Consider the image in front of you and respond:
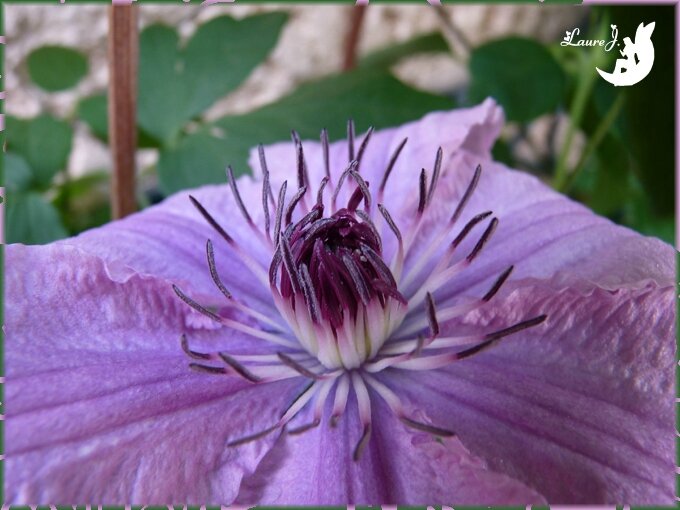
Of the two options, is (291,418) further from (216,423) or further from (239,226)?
(239,226)

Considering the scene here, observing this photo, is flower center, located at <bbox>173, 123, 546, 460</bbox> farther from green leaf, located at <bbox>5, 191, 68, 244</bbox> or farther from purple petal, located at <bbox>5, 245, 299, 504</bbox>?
green leaf, located at <bbox>5, 191, 68, 244</bbox>

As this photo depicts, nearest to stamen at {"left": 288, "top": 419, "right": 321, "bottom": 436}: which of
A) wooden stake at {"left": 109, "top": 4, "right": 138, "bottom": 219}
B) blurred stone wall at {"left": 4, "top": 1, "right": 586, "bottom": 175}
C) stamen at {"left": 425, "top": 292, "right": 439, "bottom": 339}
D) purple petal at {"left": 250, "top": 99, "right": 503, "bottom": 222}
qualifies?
stamen at {"left": 425, "top": 292, "right": 439, "bottom": 339}

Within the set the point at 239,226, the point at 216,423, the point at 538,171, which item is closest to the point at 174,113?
the point at 239,226

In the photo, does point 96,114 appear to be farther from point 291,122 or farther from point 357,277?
point 357,277

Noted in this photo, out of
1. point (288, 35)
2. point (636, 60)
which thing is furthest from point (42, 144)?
point (288, 35)

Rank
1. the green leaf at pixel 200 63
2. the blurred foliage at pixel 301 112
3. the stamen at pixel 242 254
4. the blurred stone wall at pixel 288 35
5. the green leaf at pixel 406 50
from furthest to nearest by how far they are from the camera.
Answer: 1. the blurred stone wall at pixel 288 35
2. the green leaf at pixel 406 50
3. the green leaf at pixel 200 63
4. the blurred foliage at pixel 301 112
5. the stamen at pixel 242 254

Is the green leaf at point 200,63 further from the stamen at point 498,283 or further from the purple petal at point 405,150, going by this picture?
the stamen at point 498,283

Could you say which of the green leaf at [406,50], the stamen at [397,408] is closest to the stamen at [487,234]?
the stamen at [397,408]
